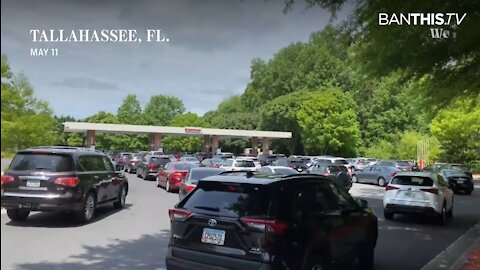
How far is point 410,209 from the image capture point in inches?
535

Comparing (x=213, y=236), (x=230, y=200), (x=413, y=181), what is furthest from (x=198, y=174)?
(x=213, y=236)

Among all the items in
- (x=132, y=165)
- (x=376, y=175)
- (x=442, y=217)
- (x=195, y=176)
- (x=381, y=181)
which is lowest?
(x=381, y=181)

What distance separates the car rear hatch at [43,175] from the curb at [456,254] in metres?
7.53

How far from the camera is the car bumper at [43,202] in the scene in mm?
9625

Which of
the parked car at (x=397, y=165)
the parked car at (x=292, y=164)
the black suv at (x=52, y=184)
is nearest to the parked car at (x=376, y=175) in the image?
the parked car at (x=397, y=165)

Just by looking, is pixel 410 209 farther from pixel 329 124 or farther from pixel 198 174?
pixel 329 124

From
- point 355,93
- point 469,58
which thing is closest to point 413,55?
point 469,58

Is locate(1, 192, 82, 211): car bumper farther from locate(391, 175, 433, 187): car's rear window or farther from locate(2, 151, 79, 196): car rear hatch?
locate(391, 175, 433, 187): car's rear window

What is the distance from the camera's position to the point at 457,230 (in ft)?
41.3

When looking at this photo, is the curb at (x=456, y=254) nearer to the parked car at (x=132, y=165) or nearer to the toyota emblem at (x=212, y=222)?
the toyota emblem at (x=212, y=222)

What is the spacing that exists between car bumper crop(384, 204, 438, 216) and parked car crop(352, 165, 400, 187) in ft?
50.4

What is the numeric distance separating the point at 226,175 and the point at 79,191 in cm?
570

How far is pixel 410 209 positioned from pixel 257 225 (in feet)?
31.8

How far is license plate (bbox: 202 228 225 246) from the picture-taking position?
5414 millimetres
